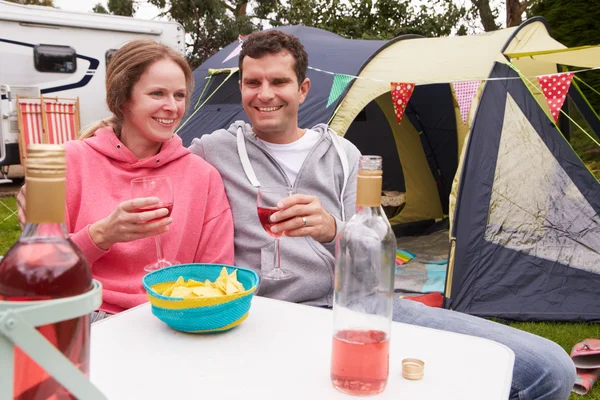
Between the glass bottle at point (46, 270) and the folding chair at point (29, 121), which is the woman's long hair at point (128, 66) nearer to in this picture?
the glass bottle at point (46, 270)

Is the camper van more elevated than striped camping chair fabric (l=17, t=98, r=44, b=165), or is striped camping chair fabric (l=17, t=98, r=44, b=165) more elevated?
the camper van

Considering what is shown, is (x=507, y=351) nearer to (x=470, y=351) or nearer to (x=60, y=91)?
(x=470, y=351)

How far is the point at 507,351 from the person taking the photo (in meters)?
1.25

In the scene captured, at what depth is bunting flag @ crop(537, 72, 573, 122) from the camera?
138 inches

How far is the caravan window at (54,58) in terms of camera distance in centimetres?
741

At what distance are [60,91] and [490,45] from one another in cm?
586

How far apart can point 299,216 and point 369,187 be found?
1.81 feet

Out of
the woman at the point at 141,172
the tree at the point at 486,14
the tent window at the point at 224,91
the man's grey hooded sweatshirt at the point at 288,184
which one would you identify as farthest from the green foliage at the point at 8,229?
the tree at the point at 486,14

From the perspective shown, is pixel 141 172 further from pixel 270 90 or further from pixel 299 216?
pixel 299 216

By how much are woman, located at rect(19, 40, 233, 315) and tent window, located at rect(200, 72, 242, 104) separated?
9.43 ft

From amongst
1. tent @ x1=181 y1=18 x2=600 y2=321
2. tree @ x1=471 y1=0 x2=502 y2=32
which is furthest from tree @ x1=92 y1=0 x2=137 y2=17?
tent @ x1=181 y1=18 x2=600 y2=321

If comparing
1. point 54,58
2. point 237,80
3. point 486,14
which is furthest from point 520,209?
point 486,14

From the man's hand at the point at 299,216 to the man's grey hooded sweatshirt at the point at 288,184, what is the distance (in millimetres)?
338

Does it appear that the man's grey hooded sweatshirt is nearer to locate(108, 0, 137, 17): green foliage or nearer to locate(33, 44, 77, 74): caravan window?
locate(33, 44, 77, 74): caravan window
